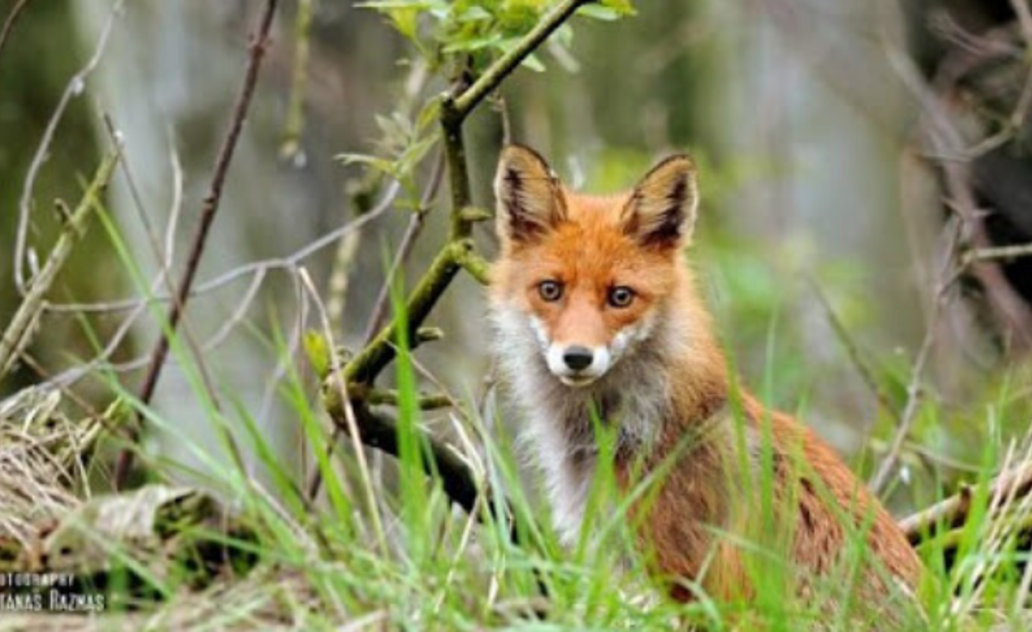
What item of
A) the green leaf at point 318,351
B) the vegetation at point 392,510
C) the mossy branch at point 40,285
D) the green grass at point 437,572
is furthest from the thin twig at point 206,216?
the green grass at point 437,572

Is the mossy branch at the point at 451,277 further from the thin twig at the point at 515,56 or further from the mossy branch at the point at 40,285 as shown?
the mossy branch at the point at 40,285

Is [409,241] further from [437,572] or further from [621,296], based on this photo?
[437,572]

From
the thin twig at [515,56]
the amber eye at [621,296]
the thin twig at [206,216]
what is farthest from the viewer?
the thin twig at [206,216]

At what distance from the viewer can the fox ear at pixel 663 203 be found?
747 cm

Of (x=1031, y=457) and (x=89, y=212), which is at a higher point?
(x=89, y=212)

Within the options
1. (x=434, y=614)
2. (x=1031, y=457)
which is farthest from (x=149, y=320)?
(x=434, y=614)

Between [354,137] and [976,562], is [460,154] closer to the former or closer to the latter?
[976,562]

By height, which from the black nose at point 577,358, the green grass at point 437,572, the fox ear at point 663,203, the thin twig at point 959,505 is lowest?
the thin twig at point 959,505

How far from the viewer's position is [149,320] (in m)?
12.7

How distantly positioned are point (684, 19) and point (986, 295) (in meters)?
13.1

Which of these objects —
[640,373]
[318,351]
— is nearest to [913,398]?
[640,373]

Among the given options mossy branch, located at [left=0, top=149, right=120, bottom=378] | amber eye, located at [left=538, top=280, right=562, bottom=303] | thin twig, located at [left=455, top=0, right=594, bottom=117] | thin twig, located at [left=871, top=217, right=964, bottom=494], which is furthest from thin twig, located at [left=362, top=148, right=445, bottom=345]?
thin twig, located at [left=871, top=217, right=964, bottom=494]

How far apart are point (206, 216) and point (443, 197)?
463 centimetres

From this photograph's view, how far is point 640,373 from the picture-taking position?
7.42 metres
